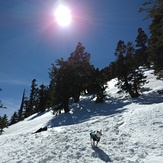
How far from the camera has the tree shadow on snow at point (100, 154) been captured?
26.2 feet

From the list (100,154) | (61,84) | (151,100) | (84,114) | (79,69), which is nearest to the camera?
(100,154)

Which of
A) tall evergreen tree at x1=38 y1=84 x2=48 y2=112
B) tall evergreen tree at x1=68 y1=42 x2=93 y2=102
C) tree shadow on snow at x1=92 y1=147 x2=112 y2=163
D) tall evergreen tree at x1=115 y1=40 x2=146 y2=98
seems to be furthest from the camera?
tall evergreen tree at x1=38 y1=84 x2=48 y2=112

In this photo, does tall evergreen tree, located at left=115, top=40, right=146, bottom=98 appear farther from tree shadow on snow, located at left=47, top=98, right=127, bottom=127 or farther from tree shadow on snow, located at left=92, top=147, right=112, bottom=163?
tree shadow on snow, located at left=92, top=147, right=112, bottom=163

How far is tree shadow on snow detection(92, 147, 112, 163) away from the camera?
8.00 metres

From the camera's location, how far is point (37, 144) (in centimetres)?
1179

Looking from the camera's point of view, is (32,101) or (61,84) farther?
(32,101)

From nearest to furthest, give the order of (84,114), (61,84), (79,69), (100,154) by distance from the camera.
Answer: (100,154)
(84,114)
(61,84)
(79,69)

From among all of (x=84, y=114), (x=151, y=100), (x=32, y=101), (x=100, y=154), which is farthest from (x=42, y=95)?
(x=100, y=154)

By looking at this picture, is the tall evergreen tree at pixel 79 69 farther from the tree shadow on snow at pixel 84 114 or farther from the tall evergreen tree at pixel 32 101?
the tall evergreen tree at pixel 32 101

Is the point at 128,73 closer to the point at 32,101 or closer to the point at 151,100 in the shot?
the point at 151,100

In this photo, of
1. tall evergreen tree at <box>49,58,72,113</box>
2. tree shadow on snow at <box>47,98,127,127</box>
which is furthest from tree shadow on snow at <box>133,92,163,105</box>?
tall evergreen tree at <box>49,58,72,113</box>

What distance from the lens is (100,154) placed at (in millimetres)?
8570

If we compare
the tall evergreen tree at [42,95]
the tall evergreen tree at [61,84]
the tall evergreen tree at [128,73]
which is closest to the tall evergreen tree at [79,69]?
the tall evergreen tree at [61,84]

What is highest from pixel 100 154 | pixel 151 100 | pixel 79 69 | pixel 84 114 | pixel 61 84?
pixel 79 69
